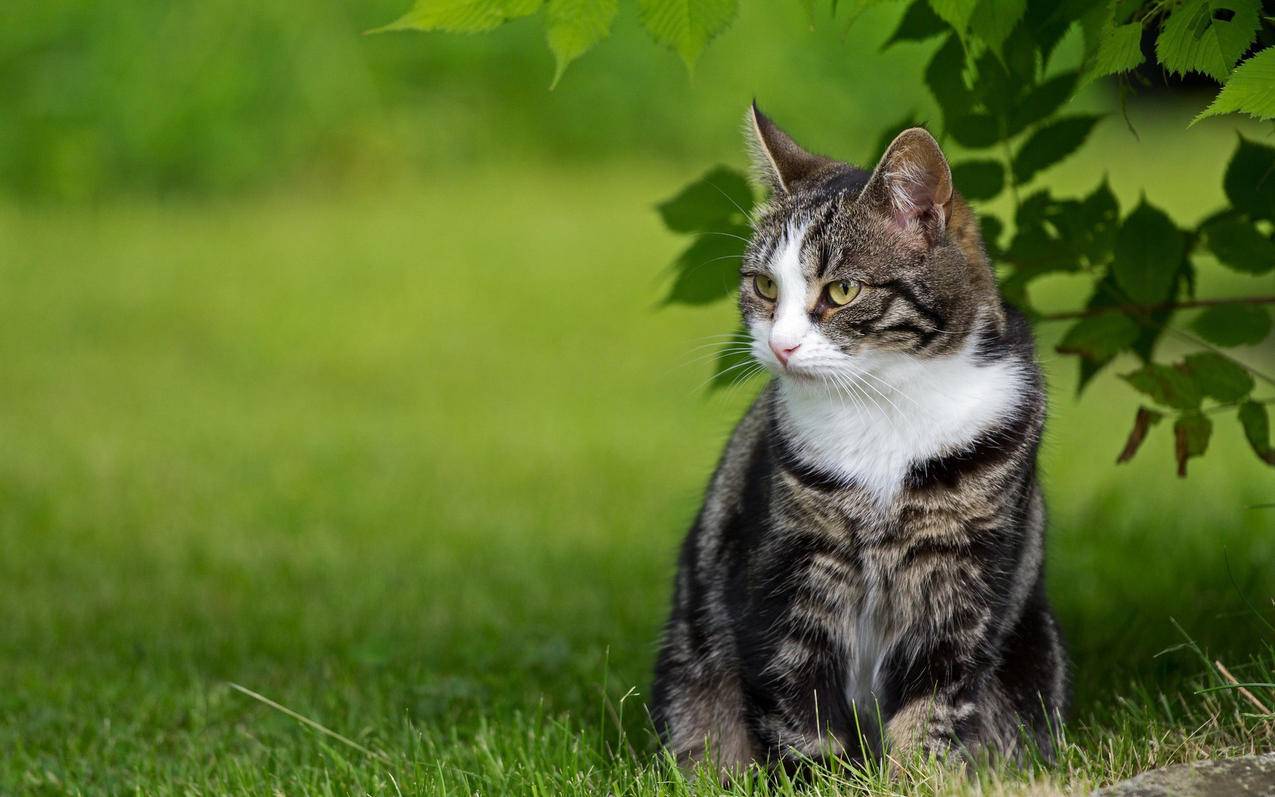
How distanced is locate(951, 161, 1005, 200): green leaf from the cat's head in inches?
24.8

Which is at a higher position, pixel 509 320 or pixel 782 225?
pixel 782 225

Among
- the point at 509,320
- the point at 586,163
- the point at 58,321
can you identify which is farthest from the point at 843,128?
the point at 58,321

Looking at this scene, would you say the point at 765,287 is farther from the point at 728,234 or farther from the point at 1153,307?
the point at 1153,307

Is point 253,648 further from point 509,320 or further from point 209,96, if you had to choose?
point 209,96

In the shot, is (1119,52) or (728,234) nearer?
(1119,52)

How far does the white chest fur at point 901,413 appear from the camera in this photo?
287cm

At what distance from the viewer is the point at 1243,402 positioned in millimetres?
3455

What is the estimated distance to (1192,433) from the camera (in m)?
3.46

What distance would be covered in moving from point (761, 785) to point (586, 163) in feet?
31.7

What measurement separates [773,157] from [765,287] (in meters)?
0.32

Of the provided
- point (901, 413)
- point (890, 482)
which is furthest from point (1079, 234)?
point (890, 482)

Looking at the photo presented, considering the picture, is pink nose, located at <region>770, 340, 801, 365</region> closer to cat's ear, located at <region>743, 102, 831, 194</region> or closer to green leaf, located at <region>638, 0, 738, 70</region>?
cat's ear, located at <region>743, 102, 831, 194</region>

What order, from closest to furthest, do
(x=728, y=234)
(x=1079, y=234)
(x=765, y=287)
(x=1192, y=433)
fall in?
(x=765, y=287) → (x=728, y=234) → (x=1192, y=433) → (x=1079, y=234)

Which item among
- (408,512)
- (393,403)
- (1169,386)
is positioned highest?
(1169,386)
